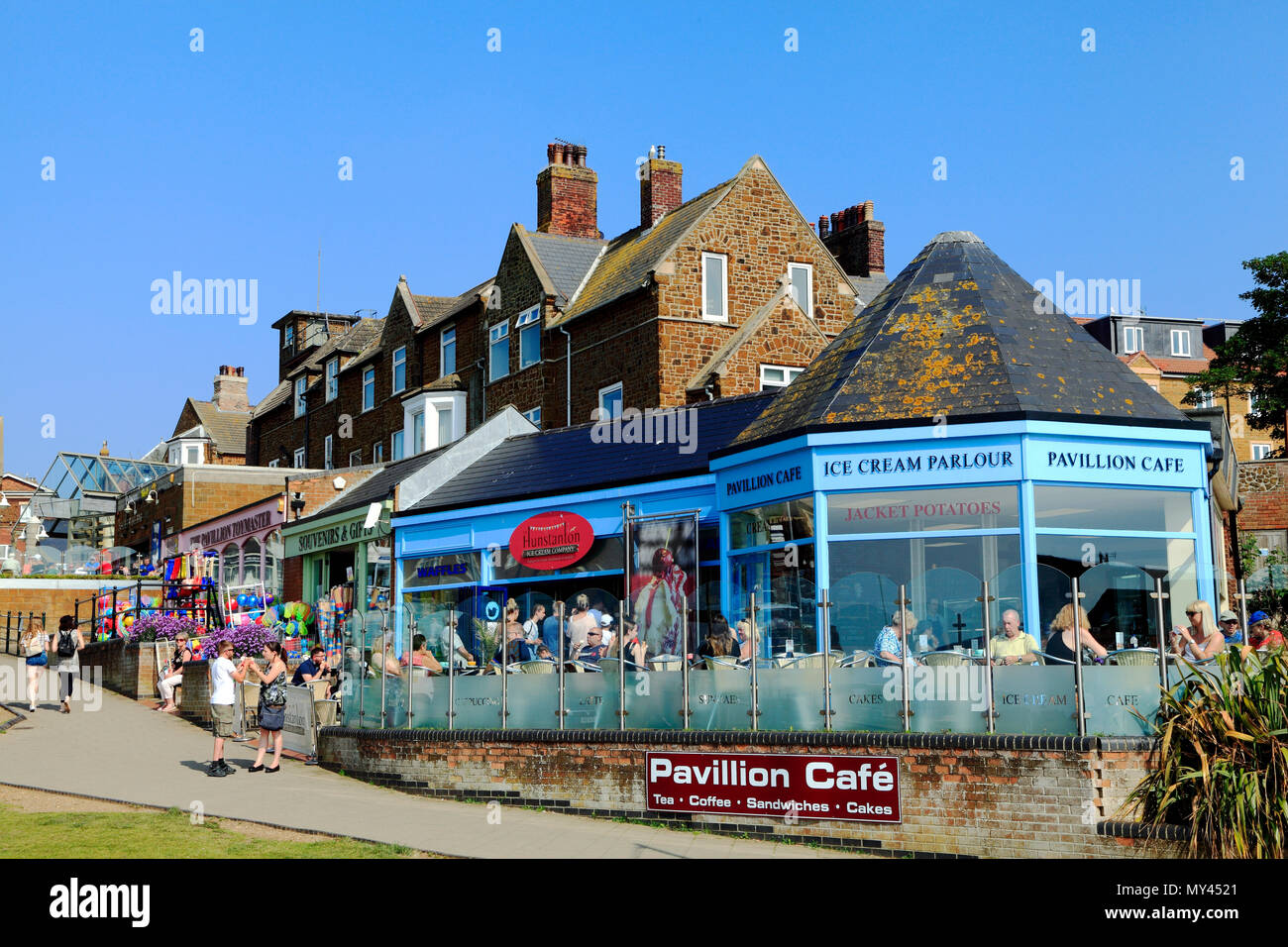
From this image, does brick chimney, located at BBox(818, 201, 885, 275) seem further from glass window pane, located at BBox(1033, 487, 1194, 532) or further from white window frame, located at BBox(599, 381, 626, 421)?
glass window pane, located at BBox(1033, 487, 1194, 532)

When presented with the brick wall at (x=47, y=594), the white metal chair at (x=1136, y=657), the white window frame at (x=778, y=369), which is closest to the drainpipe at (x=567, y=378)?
the white window frame at (x=778, y=369)

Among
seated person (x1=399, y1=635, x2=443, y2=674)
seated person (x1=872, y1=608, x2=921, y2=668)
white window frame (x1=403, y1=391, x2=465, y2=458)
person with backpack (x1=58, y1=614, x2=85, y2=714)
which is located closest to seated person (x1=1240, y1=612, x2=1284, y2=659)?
seated person (x1=872, y1=608, x2=921, y2=668)

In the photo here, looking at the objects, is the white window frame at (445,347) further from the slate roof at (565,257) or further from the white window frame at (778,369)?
the white window frame at (778,369)

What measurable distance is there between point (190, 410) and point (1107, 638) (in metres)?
58.4

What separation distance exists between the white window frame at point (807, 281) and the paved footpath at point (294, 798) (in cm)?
1641

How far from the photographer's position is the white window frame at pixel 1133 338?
71750 mm

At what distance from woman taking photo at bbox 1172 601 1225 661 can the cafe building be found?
0.96 feet

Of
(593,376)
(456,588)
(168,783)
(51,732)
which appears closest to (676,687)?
(168,783)

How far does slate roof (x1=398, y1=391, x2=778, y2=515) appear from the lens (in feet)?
66.4

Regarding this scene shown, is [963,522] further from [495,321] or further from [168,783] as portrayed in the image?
[495,321]

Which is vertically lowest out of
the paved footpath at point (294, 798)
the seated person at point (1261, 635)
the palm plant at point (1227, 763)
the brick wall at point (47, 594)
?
the paved footpath at point (294, 798)

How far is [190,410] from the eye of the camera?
6525 centimetres
